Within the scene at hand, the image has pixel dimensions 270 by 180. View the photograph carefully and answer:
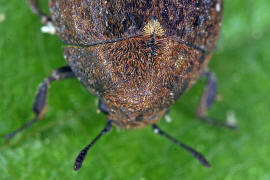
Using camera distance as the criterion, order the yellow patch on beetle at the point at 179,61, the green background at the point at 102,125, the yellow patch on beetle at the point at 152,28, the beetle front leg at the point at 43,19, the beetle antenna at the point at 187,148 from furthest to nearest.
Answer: the beetle front leg at the point at 43,19, the beetle antenna at the point at 187,148, the green background at the point at 102,125, the yellow patch on beetle at the point at 179,61, the yellow patch on beetle at the point at 152,28

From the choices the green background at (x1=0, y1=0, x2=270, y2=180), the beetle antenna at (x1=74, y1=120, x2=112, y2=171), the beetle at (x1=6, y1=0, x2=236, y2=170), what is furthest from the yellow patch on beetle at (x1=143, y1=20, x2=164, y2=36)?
the green background at (x1=0, y1=0, x2=270, y2=180)

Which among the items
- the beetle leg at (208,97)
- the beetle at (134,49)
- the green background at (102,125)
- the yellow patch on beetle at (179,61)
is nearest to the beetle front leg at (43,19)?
the green background at (102,125)

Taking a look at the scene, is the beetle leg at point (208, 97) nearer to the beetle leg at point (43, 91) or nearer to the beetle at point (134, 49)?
the beetle at point (134, 49)

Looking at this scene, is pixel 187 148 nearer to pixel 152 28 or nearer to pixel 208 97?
pixel 208 97

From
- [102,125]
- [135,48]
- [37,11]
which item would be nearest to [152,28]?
[135,48]

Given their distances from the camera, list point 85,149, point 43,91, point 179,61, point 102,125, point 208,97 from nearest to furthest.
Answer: point 179,61, point 85,149, point 43,91, point 102,125, point 208,97

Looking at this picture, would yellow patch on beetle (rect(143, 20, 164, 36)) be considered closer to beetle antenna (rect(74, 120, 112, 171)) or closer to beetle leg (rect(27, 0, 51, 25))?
beetle antenna (rect(74, 120, 112, 171))

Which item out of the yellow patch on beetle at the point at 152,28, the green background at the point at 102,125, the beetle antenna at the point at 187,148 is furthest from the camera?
the beetle antenna at the point at 187,148
